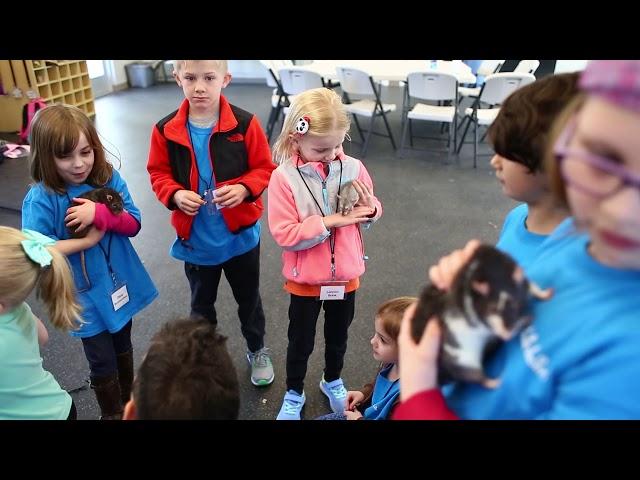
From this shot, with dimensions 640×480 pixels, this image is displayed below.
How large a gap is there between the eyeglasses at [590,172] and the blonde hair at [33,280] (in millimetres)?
1151

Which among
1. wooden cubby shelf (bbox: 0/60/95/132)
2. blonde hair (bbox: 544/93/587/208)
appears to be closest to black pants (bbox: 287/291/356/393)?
blonde hair (bbox: 544/93/587/208)

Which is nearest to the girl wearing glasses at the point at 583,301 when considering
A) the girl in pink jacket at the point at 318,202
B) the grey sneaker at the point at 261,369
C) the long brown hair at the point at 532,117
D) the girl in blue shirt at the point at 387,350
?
the long brown hair at the point at 532,117

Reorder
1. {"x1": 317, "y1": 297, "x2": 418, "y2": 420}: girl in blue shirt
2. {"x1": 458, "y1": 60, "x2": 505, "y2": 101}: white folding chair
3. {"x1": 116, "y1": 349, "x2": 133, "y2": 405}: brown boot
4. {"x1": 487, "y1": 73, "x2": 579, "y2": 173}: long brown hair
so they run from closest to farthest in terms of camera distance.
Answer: {"x1": 487, "y1": 73, "x2": 579, "y2": 173}: long brown hair < {"x1": 317, "y1": 297, "x2": 418, "y2": 420}: girl in blue shirt < {"x1": 116, "y1": 349, "x2": 133, "y2": 405}: brown boot < {"x1": 458, "y1": 60, "x2": 505, "y2": 101}: white folding chair

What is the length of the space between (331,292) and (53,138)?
98 cm

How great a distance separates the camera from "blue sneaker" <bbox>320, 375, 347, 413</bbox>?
5.92 feet

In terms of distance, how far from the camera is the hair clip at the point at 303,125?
4.41ft

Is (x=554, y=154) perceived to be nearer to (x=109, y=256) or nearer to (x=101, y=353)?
(x=109, y=256)

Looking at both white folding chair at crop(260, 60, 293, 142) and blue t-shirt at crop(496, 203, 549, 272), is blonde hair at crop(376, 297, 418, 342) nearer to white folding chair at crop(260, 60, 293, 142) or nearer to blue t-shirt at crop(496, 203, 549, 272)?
blue t-shirt at crop(496, 203, 549, 272)

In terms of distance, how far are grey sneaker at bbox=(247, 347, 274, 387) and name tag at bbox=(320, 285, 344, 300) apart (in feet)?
1.89

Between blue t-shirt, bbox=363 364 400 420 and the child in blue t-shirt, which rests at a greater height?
the child in blue t-shirt

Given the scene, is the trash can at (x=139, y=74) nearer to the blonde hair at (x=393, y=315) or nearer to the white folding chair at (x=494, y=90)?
the white folding chair at (x=494, y=90)

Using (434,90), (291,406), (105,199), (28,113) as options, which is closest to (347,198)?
(105,199)
